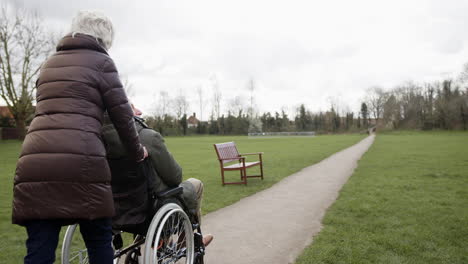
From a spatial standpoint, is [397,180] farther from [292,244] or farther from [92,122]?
[92,122]

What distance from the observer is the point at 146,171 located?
2.65 m

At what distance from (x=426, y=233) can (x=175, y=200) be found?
372cm

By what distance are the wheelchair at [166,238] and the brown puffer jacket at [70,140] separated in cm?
52

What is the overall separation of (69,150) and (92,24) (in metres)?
0.85

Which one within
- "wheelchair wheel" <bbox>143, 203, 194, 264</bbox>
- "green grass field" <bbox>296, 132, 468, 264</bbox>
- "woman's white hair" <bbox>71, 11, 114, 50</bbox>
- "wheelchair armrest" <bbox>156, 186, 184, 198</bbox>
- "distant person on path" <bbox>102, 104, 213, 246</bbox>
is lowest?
"green grass field" <bbox>296, 132, 468, 264</bbox>

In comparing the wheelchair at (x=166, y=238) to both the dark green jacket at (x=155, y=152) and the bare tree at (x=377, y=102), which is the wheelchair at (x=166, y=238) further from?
the bare tree at (x=377, y=102)

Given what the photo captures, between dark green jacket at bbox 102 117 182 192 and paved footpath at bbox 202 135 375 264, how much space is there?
4.82 ft

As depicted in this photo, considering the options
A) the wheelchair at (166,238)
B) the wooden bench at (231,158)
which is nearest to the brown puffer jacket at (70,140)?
the wheelchair at (166,238)

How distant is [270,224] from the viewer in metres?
5.26

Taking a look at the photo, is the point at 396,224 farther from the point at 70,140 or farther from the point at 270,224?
the point at 70,140

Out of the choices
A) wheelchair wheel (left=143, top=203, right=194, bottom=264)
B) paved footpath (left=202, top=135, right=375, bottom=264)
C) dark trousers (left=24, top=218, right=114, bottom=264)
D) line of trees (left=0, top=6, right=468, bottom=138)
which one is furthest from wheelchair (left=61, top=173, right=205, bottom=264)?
line of trees (left=0, top=6, right=468, bottom=138)

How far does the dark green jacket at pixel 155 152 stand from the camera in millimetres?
2459

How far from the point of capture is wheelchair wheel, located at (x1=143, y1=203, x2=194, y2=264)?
2586mm

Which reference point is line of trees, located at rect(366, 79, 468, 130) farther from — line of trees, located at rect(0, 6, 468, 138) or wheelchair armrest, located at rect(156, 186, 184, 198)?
wheelchair armrest, located at rect(156, 186, 184, 198)
